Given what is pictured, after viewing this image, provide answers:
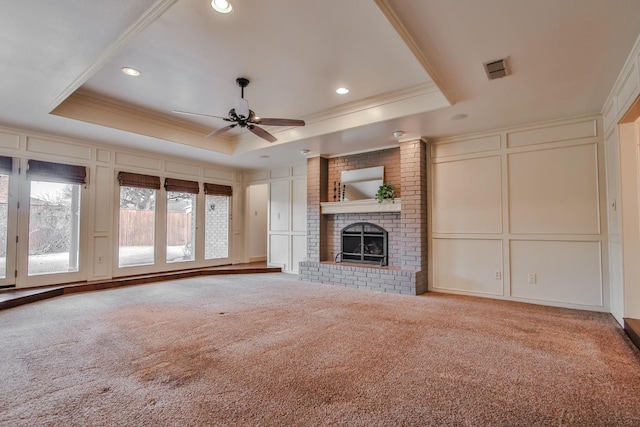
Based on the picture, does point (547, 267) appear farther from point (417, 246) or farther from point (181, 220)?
point (181, 220)

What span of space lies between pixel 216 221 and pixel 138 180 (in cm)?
199

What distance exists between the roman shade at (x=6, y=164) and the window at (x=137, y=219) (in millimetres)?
1446

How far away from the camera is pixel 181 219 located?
6.89 meters

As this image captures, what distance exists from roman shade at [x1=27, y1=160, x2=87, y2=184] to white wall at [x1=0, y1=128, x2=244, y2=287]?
0.32 ft

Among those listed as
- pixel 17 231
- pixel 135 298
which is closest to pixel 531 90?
pixel 135 298

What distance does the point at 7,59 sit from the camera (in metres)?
2.91

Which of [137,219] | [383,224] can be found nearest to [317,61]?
[383,224]

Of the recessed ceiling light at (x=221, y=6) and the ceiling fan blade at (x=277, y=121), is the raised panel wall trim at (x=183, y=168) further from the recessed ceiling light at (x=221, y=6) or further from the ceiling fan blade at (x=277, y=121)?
the recessed ceiling light at (x=221, y=6)

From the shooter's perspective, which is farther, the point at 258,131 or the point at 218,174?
the point at 218,174

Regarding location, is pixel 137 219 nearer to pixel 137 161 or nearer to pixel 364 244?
pixel 137 161

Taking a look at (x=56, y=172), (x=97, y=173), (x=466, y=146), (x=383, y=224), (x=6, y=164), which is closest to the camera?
(x=6, y=164)

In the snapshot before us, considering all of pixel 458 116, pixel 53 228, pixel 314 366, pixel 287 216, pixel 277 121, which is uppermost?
pixel 458 116

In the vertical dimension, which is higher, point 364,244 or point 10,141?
point 10,141

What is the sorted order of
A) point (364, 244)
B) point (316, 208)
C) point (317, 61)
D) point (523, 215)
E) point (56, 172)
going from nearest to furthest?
point (317, 61) < point (523, 215) < point (56, 172) < point (364, 244) < point (316, 208)
